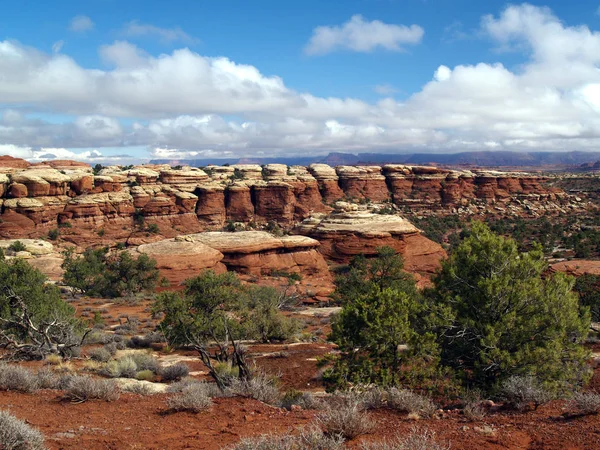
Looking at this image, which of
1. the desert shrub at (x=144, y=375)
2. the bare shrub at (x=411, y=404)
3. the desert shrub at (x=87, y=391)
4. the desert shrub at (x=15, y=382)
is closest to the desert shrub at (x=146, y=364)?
the desert shrub at (x=144, y=375)

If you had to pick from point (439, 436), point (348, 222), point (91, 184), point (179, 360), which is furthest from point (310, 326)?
point (91, 184)

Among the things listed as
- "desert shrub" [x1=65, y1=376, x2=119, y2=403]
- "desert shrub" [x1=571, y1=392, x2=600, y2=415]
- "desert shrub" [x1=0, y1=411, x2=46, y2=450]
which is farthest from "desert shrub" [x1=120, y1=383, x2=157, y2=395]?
"desert shrub" [x1=571, y1=392, x2=600, y2=415]

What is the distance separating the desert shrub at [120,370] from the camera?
1162 cm

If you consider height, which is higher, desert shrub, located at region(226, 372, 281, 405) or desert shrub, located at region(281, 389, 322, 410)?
desert shrub, located at region(226, 372, 281, 405)

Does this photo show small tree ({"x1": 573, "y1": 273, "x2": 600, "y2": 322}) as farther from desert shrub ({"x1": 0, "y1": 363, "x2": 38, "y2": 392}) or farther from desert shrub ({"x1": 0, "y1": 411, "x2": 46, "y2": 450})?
desert shrub ({"x1": 0, "y1": 411, "x2": 46, "y2": 450})

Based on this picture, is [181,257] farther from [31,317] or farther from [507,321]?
[507,321]

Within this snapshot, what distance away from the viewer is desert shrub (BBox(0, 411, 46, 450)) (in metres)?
5.11

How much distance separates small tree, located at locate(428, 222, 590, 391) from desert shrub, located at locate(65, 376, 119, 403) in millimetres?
7306

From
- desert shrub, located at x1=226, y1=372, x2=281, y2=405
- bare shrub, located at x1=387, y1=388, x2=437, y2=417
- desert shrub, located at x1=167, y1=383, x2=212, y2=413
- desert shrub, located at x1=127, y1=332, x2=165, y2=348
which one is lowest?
desert shrub, located at x1=127, y1=332, x2=165, y2=348

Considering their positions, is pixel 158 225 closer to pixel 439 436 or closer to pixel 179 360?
pixel 179 360

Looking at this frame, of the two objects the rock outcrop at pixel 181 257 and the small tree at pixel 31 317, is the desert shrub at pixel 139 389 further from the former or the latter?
the rock outcrop at pixel 181 257

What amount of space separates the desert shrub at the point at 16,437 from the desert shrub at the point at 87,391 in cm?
277

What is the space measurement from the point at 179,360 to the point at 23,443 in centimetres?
1085

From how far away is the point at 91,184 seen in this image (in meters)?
57.1
